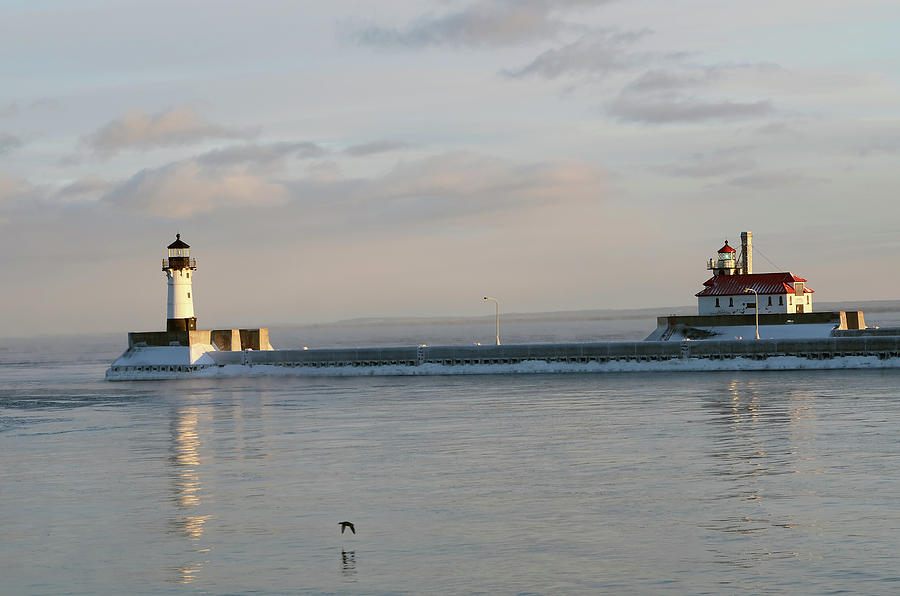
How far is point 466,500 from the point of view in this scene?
2664 cm

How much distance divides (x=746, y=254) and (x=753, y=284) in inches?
385

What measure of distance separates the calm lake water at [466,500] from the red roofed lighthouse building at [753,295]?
4881 cm

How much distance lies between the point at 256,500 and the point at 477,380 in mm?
48763

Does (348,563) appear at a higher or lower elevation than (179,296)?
lower

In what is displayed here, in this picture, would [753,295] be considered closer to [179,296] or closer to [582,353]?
[582,353]

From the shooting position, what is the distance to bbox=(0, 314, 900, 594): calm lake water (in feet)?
64.0

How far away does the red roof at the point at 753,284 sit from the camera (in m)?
99.9

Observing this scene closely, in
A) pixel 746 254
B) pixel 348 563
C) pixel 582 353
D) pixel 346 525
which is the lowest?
pixel 348 563

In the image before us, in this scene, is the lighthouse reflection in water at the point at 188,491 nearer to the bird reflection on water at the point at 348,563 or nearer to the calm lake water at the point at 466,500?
the calm lake water at the point at 466,500

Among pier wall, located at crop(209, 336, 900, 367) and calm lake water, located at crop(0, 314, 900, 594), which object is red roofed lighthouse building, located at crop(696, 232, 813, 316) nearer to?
pier wall, located at crop(209, 336, 900, 367)

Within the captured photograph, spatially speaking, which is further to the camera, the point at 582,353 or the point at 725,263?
the point at 725,263

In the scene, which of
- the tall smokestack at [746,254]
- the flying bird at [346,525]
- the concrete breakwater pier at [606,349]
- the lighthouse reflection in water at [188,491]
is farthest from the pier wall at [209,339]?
the flying bird at [346,525]

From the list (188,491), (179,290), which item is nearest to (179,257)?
(179,290)

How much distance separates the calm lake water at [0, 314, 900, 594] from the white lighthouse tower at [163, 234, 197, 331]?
3794 centimetres
